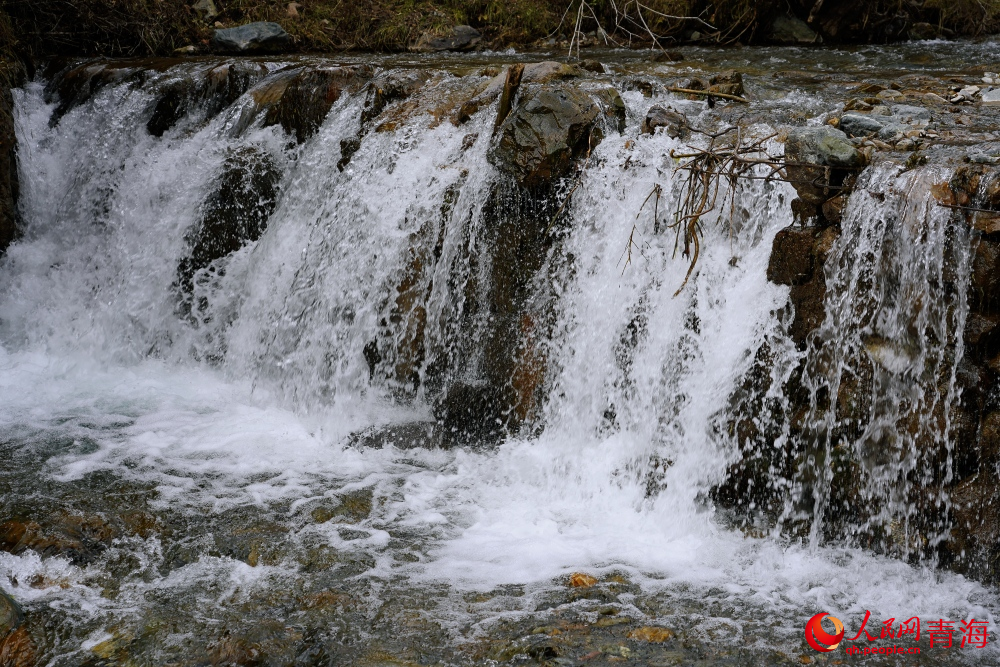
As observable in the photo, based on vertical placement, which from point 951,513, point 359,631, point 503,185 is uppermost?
point 503,185

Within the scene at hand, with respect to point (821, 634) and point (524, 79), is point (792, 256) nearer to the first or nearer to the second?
point (821, 634)

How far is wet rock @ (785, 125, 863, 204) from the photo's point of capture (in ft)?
12.2

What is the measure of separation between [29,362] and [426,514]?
3.54 metres

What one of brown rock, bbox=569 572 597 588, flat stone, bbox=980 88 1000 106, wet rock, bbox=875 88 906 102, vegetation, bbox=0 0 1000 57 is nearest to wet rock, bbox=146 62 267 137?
vegetation, bbox=0 0 1000 57

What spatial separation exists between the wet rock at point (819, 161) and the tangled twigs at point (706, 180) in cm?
9

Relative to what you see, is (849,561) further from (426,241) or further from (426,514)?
(426,241)

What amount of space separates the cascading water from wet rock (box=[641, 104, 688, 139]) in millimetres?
107

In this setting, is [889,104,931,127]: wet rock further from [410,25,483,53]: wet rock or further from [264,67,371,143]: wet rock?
[410,25,483,53]: wet rock

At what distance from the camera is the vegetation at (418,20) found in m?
7.73

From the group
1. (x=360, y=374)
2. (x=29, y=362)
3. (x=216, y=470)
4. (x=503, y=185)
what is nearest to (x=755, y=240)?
(x=503, y=185)

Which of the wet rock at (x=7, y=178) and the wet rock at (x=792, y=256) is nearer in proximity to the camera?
the wet rock at (x=792, y=256)

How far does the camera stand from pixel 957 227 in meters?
3.34

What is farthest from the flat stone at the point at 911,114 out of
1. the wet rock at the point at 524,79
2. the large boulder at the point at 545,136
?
the wet rock at the point at 524,79

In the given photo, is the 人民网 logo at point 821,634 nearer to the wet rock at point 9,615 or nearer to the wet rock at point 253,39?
the wet rock at point 9,615
